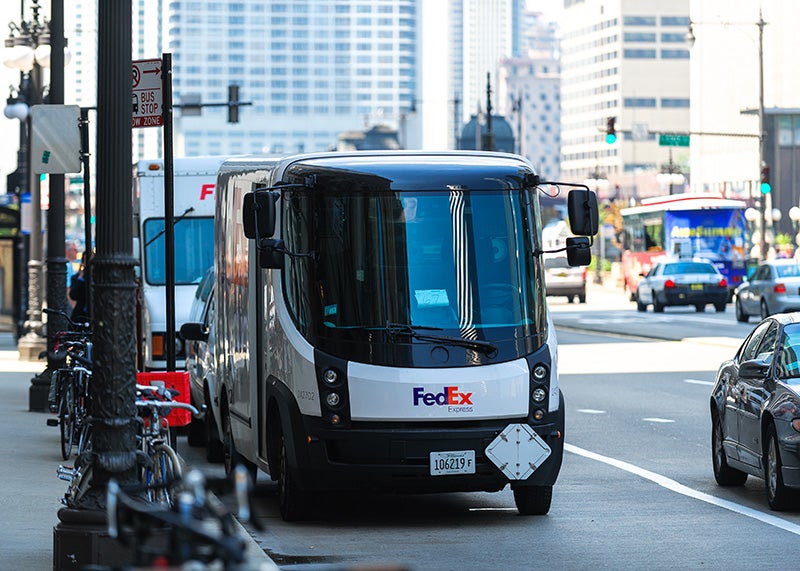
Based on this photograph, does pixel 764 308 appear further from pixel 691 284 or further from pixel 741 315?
pixel 691 284

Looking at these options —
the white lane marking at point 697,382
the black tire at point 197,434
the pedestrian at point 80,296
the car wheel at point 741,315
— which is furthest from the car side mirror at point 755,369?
the car wheel at point 741,315

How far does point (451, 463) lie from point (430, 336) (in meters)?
0.88

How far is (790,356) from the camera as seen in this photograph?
13.1m

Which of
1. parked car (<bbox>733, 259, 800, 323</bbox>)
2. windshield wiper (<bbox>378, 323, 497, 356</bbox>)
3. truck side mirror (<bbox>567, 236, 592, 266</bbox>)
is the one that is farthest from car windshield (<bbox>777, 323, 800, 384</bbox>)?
parked car (<bbox>733, 259, 800, 323</bbox>)

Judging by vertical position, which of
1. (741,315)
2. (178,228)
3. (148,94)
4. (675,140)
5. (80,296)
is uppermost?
(675,140)

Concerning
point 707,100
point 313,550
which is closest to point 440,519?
point 313,550

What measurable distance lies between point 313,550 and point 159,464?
1705 mm

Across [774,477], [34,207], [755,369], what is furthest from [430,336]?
[34,207]

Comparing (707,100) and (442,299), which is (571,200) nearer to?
(442,299)

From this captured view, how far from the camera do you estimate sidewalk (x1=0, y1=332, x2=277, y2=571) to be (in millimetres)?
10039

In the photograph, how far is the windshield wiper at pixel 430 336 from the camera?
39.9 ft

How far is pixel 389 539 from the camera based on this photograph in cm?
1156

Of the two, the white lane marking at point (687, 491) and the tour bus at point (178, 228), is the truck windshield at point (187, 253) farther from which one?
the white lane marking at point (687, 491)

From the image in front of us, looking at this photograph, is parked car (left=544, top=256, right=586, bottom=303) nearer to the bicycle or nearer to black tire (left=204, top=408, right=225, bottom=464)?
black tire (left=204, top=408, right=225, bottom=464)
